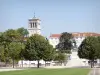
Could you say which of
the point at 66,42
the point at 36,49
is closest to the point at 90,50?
the point at 36,49

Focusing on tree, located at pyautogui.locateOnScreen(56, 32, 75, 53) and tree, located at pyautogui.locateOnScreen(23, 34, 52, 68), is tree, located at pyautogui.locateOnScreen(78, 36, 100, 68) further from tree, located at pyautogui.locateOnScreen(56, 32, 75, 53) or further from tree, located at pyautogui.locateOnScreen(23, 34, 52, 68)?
tree, located at pyautogui.locateOnScreen(56, 32, 75, 53)

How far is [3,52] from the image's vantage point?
93.7 metres

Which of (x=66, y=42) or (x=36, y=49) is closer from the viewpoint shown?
(x=36, y=49)

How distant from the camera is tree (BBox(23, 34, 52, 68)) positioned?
84125mm

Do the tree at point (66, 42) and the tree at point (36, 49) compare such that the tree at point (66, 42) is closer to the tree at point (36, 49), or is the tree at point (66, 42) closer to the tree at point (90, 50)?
the tree at point (90, 50)

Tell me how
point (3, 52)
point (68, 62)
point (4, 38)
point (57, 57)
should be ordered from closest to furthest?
point (3, 52) < point (4, 38) < point (57, 57) < point (68, 62)

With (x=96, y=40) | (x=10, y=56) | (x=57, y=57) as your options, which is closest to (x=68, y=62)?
(x=57, y=57)

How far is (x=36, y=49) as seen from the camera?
3364 inches

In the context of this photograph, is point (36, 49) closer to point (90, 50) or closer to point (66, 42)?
point (90, 50)

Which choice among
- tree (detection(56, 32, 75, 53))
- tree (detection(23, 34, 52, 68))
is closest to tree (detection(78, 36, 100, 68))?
tree (detection(23, 34, 52, 68))

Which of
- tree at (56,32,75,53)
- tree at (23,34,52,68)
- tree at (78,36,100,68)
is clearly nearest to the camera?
tree at (23,34,52,68)

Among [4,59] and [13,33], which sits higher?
[13,33]

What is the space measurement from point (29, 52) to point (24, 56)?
340cm

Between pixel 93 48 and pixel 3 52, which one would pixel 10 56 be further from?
pixel 93 48
